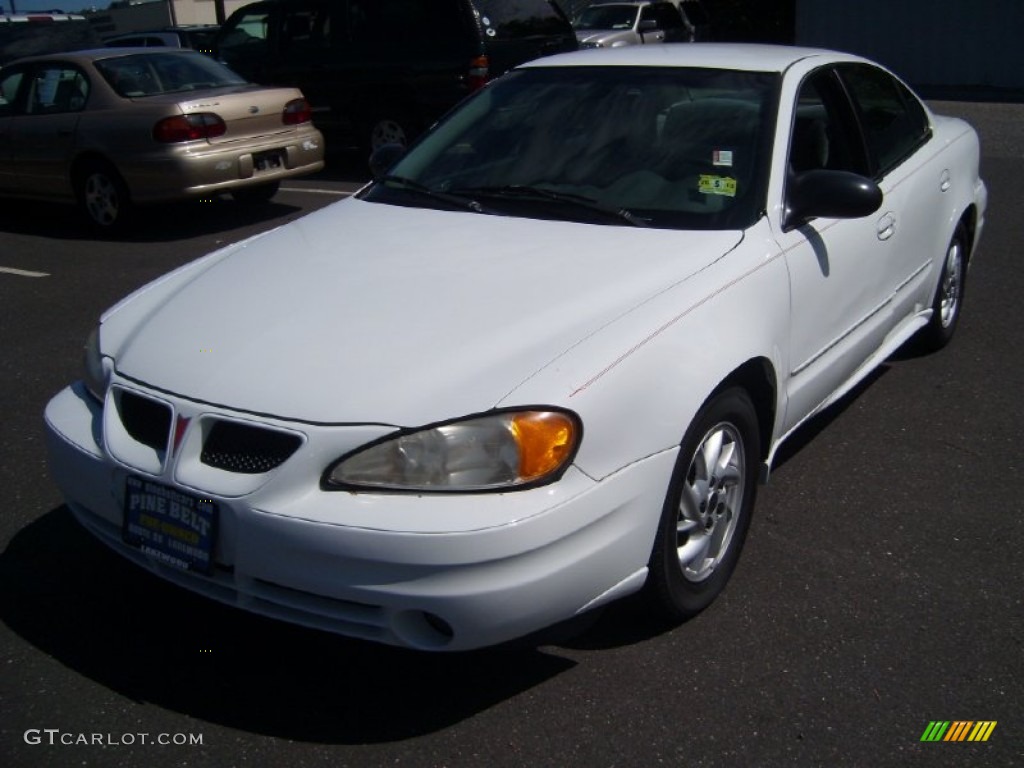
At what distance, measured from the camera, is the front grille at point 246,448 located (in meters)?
2.80

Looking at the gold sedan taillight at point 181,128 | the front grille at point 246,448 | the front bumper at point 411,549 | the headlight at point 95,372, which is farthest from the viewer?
the gold sedan taillight at point 181,128

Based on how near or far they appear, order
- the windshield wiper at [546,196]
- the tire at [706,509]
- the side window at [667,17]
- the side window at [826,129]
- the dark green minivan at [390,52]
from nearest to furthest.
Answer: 1. the tire at [706,509]
2. the windshield wiper at [546,196]
3. the side window at [826,129]
4. the dark green minivan at [390,52]
5. the side window at [667,17]

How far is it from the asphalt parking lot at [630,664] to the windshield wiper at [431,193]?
1.51 meters

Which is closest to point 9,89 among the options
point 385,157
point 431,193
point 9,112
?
point 9,112

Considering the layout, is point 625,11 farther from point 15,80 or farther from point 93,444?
point 93,444

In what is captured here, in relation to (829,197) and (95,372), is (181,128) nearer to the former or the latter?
(95,372)

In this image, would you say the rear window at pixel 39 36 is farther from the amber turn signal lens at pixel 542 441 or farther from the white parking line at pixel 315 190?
the amber turn signal lens at pixel 542 441

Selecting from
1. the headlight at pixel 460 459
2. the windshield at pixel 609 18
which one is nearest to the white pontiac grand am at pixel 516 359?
the headlight at pixel 460 459

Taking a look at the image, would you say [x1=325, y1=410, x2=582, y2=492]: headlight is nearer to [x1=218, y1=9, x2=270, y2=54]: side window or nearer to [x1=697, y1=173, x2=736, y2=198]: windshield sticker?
[x1=697, y1=173, x2=736, y2=198]: windshield sticker

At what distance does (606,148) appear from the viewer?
4.04m

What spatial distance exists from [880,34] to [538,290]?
19.7 metres

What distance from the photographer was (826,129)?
14.6ft

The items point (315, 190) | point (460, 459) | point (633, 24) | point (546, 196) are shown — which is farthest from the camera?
point (633, 24)

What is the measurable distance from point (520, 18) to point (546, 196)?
8.30m
